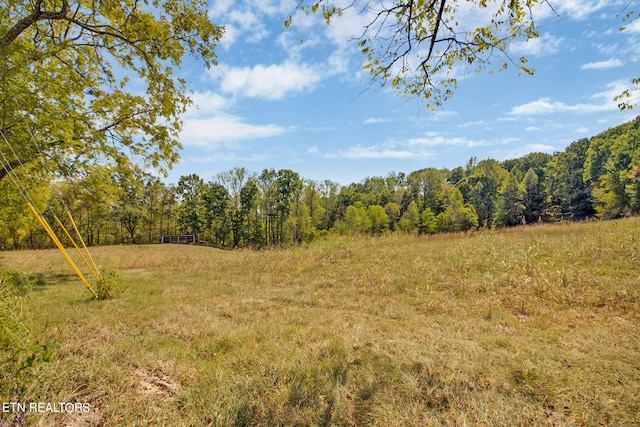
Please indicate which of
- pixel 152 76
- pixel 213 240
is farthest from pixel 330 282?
pixel 213 240

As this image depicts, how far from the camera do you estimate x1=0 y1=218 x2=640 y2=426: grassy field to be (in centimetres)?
278

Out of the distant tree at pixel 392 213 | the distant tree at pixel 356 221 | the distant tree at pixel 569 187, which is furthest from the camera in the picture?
the distant tree at pixel 392 213

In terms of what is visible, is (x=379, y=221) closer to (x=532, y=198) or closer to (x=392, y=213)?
(x=392, y=213)

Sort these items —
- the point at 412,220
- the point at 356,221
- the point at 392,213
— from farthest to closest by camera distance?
1. the point at 392,213
2. the point at 412,220
3. the point at 356,221

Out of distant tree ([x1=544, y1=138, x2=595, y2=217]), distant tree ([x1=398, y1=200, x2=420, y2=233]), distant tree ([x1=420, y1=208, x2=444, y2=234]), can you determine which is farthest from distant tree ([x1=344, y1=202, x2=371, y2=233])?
distant tree ([x1=544, y1=138, x2=595, y2=217])

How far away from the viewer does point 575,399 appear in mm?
2885

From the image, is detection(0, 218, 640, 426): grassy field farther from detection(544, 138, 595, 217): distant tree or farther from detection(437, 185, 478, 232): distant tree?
detection(544, 138, 595, 217): distant tree

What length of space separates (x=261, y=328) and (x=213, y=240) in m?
51.3

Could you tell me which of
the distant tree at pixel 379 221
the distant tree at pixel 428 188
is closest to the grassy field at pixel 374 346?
the distant tree at pixel 379 221

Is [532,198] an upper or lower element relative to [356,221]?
upper

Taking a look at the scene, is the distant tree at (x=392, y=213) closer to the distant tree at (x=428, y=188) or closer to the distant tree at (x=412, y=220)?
the distant tree at (x=412, y=220)

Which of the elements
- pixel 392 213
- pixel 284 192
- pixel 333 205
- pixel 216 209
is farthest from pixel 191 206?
pixel 392 213

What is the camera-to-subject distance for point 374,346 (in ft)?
14.5

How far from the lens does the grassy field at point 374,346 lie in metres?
2.78
